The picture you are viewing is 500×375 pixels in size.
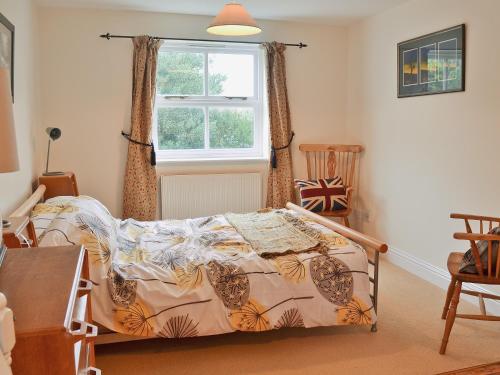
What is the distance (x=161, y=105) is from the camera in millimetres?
4609

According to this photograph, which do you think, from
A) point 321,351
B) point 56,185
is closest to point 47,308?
point 321,351

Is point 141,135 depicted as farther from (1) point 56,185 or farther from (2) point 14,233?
(2) point 14,233

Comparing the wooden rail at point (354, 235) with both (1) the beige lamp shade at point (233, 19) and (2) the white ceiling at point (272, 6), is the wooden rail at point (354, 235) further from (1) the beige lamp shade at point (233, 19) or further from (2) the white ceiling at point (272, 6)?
(2) the white ceiling at point (272, 6)

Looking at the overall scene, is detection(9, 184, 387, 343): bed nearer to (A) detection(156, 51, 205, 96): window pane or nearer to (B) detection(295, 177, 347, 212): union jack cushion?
(B) detection(295, 177, 347, 212): union jack cushion

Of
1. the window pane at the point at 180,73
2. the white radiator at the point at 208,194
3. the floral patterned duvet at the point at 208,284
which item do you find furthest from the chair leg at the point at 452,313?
the window pane at the point at 180,73

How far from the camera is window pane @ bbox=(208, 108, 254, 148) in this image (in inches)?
189

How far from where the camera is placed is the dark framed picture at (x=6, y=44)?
2.73 m

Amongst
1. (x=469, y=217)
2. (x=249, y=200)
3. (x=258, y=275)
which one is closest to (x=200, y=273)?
(x=258, y=275)

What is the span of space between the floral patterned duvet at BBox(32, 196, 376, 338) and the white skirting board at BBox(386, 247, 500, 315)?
1.03 metres

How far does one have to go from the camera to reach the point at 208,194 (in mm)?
4652

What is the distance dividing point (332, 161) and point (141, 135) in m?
1.95

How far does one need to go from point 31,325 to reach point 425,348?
90.7 inches

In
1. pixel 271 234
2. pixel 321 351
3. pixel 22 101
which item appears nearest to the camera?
pixel 321 351

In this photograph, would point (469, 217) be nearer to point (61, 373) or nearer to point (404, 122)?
point (404, 122)
